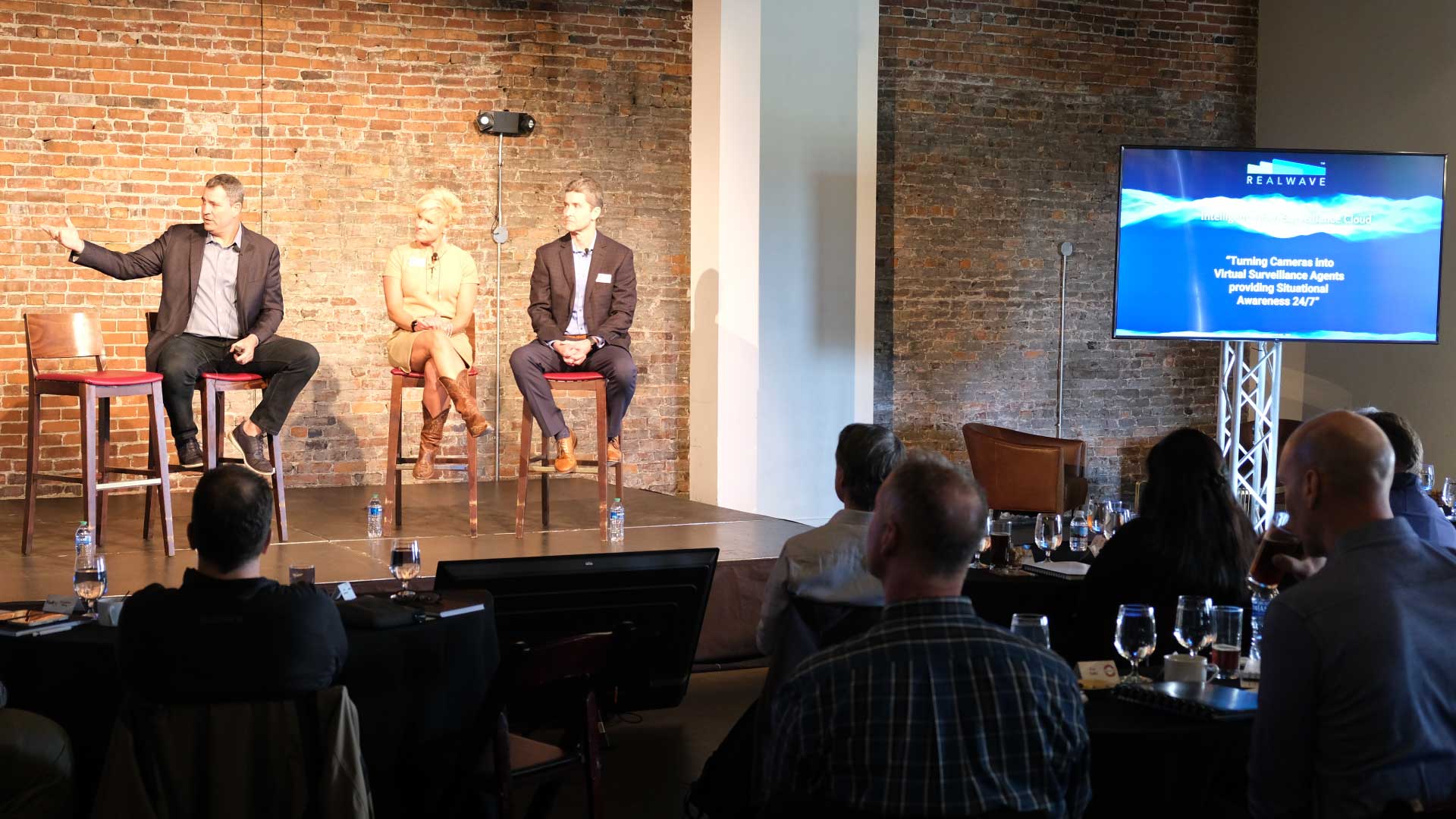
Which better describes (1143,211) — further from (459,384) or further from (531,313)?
(459,384)

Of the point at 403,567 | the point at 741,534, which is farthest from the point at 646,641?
the point at 741,534

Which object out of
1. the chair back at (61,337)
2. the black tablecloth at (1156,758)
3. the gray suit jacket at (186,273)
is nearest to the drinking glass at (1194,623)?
the black tablecloth at (1156,758)

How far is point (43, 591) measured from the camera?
14.2 feet

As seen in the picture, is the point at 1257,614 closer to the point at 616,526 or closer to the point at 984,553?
the point at 984,553

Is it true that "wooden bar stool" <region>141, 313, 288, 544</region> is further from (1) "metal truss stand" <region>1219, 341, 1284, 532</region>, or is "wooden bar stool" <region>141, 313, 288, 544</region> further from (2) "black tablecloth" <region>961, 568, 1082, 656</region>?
(1) "metal truss stand" <region>1219, 341, 1284, 532</region>

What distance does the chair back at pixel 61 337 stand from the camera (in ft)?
17.2

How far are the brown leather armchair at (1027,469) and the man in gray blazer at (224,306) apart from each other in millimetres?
4175

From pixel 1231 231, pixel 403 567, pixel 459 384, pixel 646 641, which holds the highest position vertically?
pixel 1231 231

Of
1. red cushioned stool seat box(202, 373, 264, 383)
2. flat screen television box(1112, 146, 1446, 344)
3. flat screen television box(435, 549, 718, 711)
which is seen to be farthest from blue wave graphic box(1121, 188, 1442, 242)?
red cushioned stool seat box(202, 373, 264, 383)

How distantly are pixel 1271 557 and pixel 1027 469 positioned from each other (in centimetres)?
486

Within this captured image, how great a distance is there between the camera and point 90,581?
323 centimetres

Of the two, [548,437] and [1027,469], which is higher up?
[548,437]

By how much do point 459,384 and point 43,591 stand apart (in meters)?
1.92

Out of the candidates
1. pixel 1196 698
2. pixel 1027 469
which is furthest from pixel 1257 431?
pixel 1196 698
